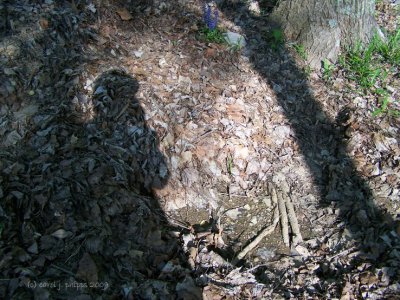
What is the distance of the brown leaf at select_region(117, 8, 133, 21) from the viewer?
15.9ft

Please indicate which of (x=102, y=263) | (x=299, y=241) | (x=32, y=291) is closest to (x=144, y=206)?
(x=102, y=263)

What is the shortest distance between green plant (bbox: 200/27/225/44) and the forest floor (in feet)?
0.27

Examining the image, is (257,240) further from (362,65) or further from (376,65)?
(376,65)

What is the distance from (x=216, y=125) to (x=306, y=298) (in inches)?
80.6

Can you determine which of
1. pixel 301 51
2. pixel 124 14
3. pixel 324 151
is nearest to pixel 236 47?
pixel 301 51

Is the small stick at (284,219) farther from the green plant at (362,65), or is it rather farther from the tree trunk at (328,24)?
the tree trunk at (328,24)

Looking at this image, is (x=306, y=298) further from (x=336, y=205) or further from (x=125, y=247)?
(x=125, y=247)

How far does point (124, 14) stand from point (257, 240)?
10.9ft

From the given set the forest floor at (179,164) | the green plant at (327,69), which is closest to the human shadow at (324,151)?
the forest floor at (179,164)

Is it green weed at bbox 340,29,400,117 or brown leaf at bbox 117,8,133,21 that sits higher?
green weed at bbox 340,29,400,117

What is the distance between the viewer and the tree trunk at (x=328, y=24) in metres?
4.94

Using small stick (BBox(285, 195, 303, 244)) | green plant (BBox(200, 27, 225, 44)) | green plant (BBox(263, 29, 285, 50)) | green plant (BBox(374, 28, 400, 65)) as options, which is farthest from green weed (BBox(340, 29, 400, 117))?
small stick (BBox(285, 195, 303, 244))

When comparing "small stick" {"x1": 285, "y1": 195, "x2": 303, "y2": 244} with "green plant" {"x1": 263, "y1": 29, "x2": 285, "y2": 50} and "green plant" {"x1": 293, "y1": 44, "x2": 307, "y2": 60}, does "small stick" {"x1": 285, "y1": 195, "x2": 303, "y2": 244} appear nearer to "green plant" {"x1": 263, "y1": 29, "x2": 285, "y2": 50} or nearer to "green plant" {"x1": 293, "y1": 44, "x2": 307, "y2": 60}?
"green plant" {"x1": 293, "y1": 44, "x2": 307, "y2": 60}

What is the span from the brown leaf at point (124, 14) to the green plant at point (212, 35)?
0.98 metres
